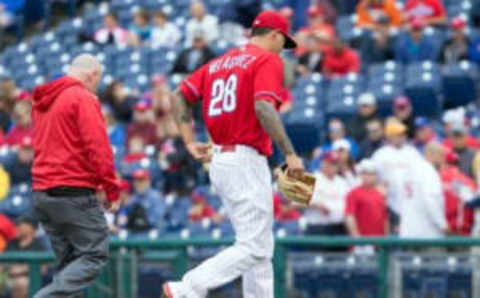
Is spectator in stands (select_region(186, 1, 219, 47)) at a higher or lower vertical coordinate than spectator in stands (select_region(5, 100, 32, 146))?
higher

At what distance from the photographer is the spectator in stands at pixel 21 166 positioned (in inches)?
655

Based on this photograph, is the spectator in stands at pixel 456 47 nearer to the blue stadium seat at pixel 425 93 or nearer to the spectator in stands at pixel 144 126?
the blue stadium seat at pixel 425 93

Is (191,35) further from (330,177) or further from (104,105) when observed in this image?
(330,177)

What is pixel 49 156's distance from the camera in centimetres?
1012

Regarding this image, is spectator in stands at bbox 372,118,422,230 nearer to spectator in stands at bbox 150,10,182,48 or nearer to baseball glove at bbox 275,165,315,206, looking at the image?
baseball glove at bbox 275,165,315,206

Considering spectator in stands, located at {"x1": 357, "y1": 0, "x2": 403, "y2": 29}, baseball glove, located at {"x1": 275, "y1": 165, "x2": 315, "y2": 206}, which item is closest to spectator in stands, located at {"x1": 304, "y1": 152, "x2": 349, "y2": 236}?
spectator in stands, located at {"x1": 357, "y1": 0, "x2": 403, "y2": 29}

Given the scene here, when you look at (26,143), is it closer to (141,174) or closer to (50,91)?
(141,174)

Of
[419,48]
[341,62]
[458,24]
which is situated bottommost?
[341,62]

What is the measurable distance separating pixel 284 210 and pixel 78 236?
509 cm

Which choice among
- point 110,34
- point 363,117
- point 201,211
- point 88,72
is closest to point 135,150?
point 201,211

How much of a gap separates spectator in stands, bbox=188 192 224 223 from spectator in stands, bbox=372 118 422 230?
5.05 feet

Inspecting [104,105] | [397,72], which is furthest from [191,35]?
[397,72]

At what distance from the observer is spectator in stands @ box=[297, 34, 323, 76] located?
59.5 feet

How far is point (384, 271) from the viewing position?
11758 mm
